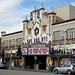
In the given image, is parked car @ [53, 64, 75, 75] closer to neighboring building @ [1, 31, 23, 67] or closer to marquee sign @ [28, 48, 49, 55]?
marquee sign @ [28, 48, 49, 55]

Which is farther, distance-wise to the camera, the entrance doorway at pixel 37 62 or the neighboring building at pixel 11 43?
the neighboring building at pixel 11 43

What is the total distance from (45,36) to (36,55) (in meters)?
4.87

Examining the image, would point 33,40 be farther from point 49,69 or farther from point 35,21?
point 49,69

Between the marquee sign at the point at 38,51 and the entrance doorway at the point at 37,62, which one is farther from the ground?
the marquee sign at the point at 38,51

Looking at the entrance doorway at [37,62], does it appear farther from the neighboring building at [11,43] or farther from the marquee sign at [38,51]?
the neighboring building at [11,43]

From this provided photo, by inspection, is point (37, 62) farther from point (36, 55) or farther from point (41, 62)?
point (36, 55)

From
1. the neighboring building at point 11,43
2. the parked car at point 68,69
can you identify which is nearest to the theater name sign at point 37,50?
the neighboring building at point 11,43

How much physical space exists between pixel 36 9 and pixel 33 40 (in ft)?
25.5

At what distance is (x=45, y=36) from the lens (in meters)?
46.9

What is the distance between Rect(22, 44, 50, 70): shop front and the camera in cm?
4419

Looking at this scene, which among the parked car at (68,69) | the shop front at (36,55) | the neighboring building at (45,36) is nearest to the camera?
the parked car at (68,69)

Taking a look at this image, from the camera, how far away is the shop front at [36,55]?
145ft

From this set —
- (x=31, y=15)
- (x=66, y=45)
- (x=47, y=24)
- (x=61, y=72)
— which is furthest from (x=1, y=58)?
(x=61, y=72)

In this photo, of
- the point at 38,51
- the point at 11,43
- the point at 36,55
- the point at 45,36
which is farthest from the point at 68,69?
the point at 11,43
